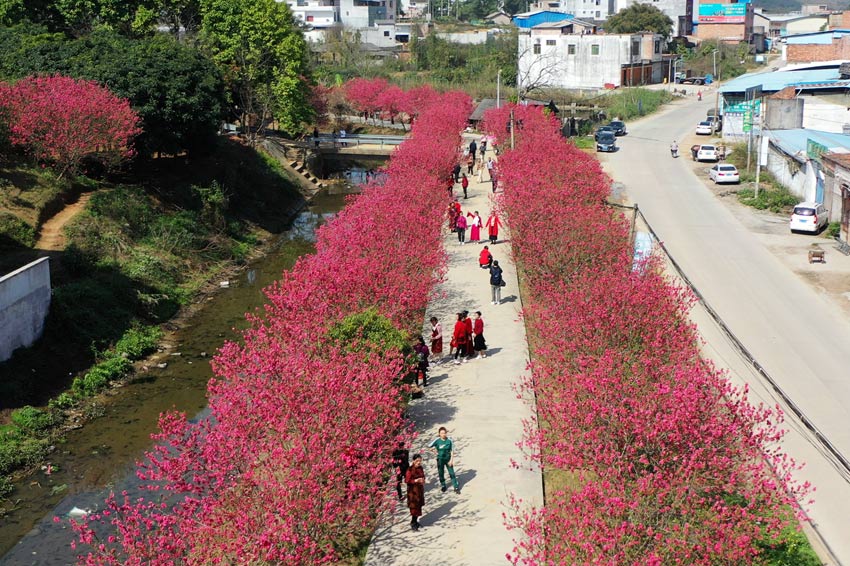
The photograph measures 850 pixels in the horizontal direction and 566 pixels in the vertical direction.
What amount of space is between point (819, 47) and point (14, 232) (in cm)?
7354

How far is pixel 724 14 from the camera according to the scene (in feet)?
461

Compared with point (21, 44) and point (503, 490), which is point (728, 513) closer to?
point (503, 490)

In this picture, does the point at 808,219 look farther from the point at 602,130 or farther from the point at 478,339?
the point at 602,130

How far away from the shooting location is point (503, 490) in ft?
57.9

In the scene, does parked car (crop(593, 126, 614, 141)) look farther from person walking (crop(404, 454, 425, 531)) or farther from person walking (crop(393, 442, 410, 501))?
person walking (crop(404, 454, 425, 531))

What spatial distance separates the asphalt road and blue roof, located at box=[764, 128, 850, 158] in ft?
13.6

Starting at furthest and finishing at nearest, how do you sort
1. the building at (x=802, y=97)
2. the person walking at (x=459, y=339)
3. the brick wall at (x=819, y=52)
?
the brick wall at (x=819, y=52) < the building at (x=802, y=97) < the person walking at (x=459, y=339)

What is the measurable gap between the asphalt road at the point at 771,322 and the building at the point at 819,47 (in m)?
39.7

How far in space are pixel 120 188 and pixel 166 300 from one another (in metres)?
7.99

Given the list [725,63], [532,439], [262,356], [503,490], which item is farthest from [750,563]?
[725,63]

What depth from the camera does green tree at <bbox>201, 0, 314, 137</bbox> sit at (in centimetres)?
5569

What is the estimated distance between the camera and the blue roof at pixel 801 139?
148 ft

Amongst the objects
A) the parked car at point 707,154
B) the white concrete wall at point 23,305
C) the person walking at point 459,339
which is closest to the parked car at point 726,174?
the parked car at point 707,154

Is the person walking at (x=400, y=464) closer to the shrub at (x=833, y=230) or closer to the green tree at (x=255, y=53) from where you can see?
the shrub at (x=833, y=230)
